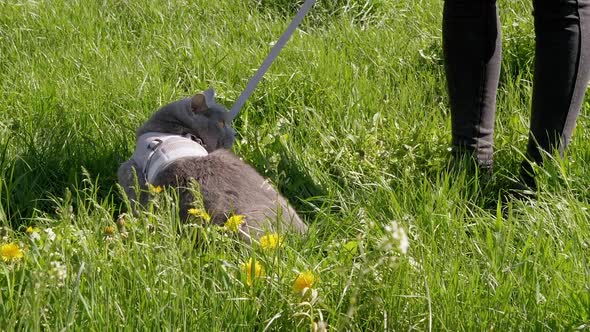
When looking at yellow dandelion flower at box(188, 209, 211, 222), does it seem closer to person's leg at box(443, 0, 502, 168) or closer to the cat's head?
the cat's head

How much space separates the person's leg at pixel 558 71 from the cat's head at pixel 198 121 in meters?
1.05

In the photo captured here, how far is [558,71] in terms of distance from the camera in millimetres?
2906

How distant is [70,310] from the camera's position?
1690 millimetres

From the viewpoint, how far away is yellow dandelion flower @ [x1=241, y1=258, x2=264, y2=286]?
194 cm

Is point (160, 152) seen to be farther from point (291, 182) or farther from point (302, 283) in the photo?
point (302, 283)

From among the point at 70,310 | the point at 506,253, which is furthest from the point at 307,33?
the point at 70,310

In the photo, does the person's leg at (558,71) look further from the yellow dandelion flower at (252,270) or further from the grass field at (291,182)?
the yellow dandelion flower at (252,270)

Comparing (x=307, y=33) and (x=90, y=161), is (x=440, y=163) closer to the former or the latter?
(x=90, y=161)

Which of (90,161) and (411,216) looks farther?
(90,161)

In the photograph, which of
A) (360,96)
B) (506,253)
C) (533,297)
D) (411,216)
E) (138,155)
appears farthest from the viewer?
(360,96)

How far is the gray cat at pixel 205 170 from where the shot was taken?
8.00 ft

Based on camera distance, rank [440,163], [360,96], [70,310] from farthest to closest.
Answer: [360,96]
[440,163]
[70,310]

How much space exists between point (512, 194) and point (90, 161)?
1.53 meters

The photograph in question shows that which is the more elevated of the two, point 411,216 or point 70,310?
point 70,310
